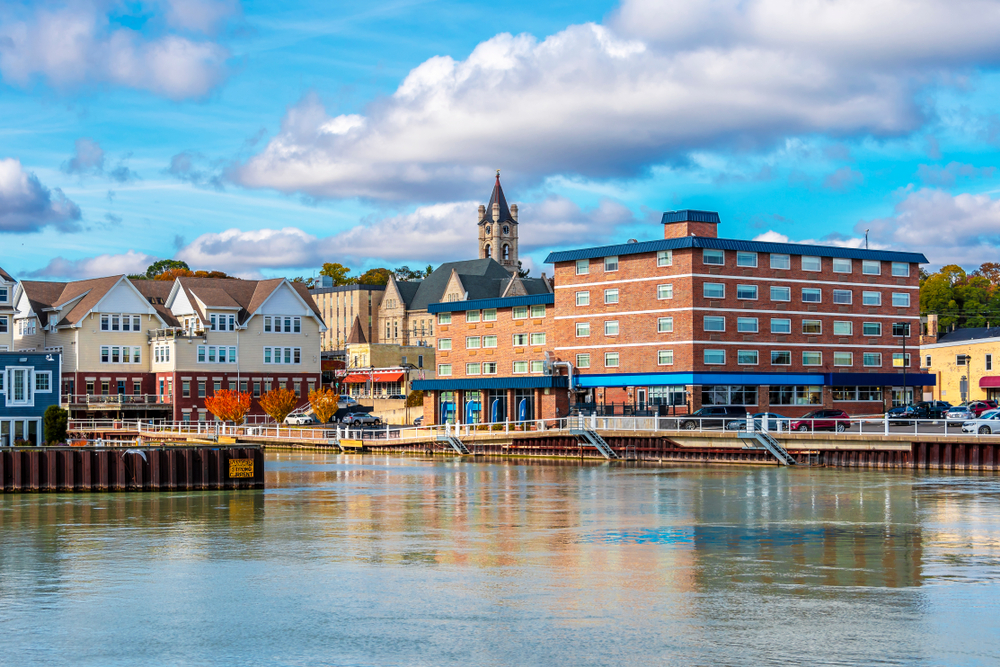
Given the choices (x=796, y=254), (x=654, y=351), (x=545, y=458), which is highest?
(x=796, y=254)

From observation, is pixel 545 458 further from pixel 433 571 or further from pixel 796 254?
pixel 433 571

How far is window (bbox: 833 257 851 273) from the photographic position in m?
96.9

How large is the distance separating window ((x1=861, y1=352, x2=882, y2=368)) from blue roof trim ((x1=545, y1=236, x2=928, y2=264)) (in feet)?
27.1

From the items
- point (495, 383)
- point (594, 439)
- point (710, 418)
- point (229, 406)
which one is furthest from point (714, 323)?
point (229, 406)

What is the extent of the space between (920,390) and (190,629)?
A: 309 feet

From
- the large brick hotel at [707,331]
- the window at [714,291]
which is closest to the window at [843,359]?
the large brick hotel at [707,331]

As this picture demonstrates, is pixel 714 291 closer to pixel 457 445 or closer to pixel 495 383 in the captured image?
pixel 495 383

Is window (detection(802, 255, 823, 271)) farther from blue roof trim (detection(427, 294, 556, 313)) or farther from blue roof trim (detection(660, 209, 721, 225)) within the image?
blue roof trim (detection(427, 294, 556, 313))

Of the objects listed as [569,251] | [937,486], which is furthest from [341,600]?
[569,251]

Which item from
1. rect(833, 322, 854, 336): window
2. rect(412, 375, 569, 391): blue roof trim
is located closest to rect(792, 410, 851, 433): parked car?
rect(833, 322, 854, 336): window

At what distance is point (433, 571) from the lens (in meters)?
26.3

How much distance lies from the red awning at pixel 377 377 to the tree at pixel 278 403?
3102 centimetres

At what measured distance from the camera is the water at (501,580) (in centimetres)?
1858

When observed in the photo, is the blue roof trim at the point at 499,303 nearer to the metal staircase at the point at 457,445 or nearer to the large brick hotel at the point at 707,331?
the large brick hotel at the point at 707,331
